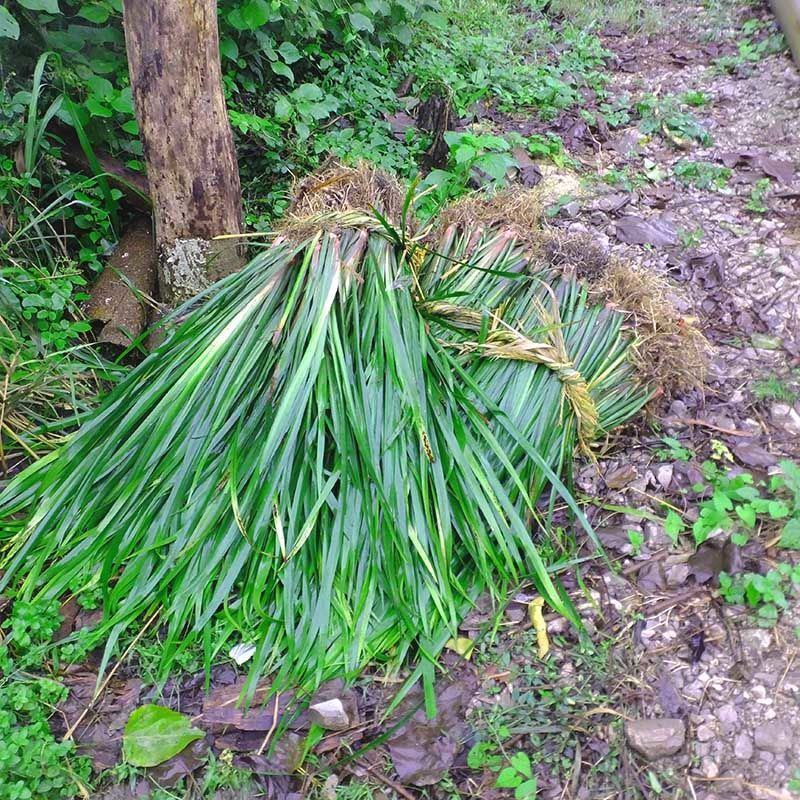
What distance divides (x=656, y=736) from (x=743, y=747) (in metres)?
0.19

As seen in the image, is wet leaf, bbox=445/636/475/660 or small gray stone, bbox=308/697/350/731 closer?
small gray stone, bbox=308/697/350/731

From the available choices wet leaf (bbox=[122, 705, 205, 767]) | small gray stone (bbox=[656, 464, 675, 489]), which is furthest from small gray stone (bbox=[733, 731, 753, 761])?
wet leaf (bbox=[122, 705, 205, 767])

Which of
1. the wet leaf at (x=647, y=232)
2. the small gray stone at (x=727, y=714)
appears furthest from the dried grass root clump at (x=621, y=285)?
the small gray stone at (x=727, y=714)

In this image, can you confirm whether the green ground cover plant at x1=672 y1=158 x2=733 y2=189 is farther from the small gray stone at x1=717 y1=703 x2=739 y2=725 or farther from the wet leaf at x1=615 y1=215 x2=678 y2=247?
the small gray stone at x1=717 y1=703 x2=739 y2=725

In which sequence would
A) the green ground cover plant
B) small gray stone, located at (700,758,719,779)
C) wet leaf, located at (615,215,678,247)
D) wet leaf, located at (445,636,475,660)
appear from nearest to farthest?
1. small gray stone, located at (700,758,719,779)
2. wet leaf, located at (445,636,475,660)
3. wet leaf, located at (615,215,678,247)
4. the green ground cover plant

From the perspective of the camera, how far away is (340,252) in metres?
2.13

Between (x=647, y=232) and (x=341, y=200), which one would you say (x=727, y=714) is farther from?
(x=647, y=232)

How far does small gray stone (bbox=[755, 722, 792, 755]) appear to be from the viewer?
5.03ft

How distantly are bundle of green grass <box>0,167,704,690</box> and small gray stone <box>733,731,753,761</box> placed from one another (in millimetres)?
462

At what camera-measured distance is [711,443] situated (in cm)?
217

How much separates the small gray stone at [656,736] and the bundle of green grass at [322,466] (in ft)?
1.03

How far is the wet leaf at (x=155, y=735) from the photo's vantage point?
1563 mm

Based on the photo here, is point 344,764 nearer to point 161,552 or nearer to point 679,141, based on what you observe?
point 161,552

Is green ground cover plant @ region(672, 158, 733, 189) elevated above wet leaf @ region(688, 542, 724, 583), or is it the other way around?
green ground cover plant @ region(672, 158, 733, 189)
